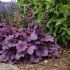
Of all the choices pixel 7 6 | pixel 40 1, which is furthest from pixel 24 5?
pixel 7 6

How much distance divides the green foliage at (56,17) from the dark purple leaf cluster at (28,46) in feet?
1.23

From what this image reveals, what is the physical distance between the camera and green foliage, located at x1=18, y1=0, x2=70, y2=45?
5789mm

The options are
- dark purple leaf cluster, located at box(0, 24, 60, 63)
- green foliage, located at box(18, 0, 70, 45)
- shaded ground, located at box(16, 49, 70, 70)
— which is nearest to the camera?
shaded ground, located at box(16, 49, 70, 70)

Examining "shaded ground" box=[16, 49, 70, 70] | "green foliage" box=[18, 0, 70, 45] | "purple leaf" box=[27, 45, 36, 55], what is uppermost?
"green foliage" box=[18, 0, 70, 45]

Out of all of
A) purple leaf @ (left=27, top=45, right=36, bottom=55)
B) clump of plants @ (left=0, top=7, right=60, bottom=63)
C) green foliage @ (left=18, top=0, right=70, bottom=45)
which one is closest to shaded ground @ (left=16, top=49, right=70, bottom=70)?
clump of plants @ (left=0, top=7, right=60, bottom=63)

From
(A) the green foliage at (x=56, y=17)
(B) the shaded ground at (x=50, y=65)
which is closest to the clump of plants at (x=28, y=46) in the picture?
(B) the shaded ground at (x=50, y=65)

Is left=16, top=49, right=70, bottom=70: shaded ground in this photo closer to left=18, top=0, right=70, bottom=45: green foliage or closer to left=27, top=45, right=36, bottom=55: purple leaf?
left=27, top=45, right=36, bottom=55: purple leaf

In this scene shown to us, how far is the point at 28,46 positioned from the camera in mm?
5352

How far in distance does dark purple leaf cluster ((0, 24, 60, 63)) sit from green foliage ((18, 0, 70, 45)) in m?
0.38

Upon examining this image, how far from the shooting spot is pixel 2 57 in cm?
545

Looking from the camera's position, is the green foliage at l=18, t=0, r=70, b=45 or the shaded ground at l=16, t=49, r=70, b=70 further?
the green foliage at l=18, t=0, r=70, b=45

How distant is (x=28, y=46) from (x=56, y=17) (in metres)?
1.05

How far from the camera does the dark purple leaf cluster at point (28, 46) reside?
5301 millimetres

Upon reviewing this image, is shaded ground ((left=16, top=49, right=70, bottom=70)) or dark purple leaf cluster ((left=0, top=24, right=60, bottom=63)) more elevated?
dark purple leaf cluster ((left=0, top=24, right=60, bottom=63))
